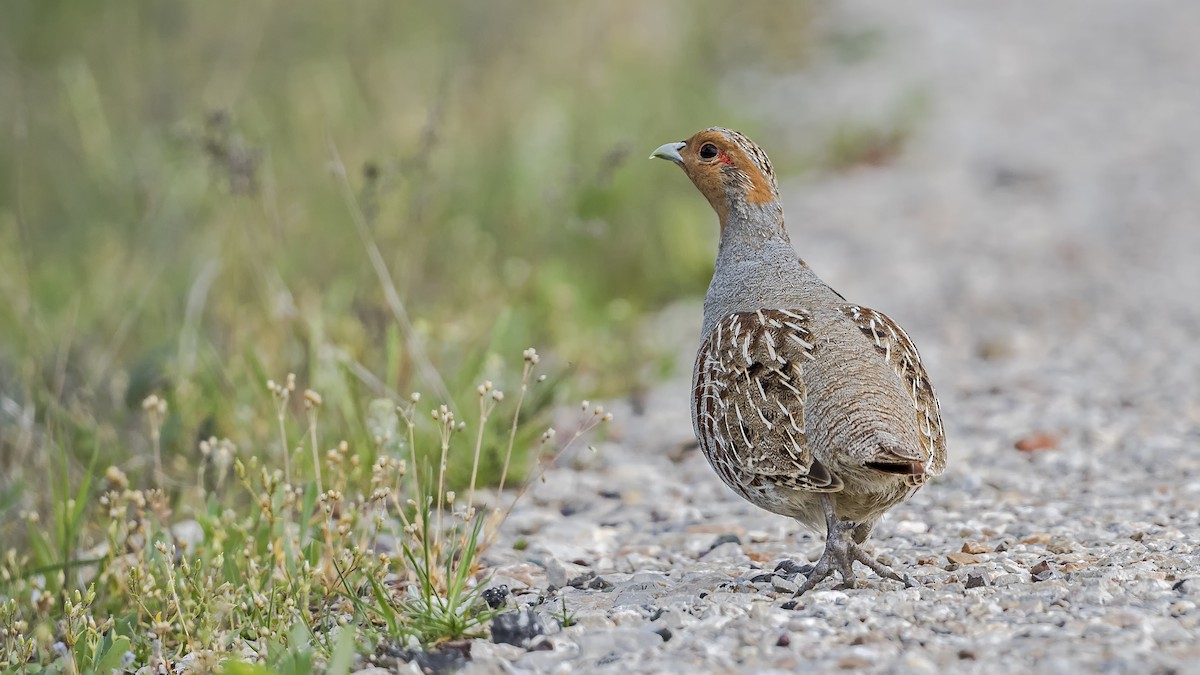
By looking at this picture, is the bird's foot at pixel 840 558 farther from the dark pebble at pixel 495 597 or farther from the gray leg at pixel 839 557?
the dark pebble at pixel 495 597

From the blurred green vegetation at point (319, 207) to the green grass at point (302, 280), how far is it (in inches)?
1.1

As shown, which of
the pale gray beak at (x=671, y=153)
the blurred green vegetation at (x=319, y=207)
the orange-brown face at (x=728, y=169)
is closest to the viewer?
the orange-brown face at (x=728, y=169)

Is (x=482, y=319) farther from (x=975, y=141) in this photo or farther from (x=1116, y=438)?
(x=975, y=141)

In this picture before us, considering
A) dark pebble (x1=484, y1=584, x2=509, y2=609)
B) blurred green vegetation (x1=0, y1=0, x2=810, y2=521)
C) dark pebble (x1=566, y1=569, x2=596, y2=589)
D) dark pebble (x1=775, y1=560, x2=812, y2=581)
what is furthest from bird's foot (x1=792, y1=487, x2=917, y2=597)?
blurred green vegetation (x1=0, y1=0, x2=810, y2=521)

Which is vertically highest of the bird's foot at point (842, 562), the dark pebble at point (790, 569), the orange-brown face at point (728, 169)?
the orange-brown face at point (728, 169)

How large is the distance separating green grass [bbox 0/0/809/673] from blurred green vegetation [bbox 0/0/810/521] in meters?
0.03

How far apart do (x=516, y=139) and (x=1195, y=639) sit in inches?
258

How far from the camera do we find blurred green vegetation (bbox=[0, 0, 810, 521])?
18.7 ft

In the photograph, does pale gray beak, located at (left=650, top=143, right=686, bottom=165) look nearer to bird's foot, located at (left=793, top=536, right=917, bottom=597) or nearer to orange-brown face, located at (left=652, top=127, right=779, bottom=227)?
orange-brown face, located at (left=652, top=127, right=779, bottom=227)

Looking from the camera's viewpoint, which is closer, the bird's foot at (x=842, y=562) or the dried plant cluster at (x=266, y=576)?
the dried plant cluster at (x=266, y=576)

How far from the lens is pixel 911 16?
1585cm

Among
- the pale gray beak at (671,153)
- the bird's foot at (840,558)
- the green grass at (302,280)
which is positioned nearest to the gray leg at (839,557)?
the bird's foot at (840,558)

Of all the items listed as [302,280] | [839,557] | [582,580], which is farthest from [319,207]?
[839,557]

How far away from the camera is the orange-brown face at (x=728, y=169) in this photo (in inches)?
189
